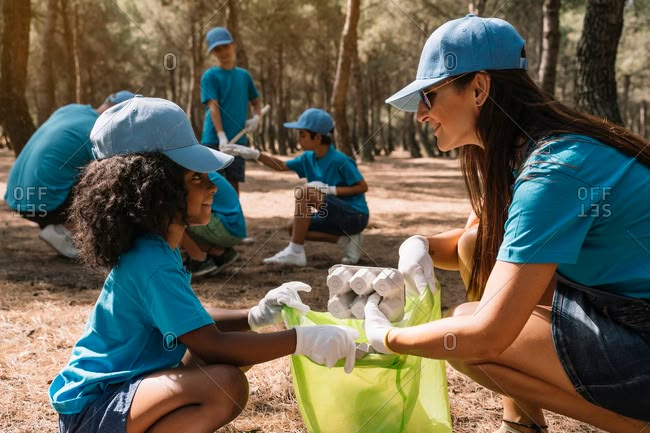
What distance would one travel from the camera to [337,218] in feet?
16.6

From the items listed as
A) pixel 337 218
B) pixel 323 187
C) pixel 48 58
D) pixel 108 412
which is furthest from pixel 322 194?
pixel 48 58

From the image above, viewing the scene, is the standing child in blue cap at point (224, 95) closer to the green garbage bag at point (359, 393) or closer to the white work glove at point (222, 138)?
the white work glove at point (222, 138)

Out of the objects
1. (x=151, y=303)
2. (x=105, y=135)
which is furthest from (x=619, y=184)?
(x=105, y=135)

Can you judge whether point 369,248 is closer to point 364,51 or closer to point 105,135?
point 105,135

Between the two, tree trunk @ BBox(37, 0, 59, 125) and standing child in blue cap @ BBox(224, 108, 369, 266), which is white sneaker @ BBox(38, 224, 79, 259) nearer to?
standing child in blue cap @ BBox(224, 108, 369, 266)

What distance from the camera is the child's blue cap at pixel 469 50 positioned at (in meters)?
1.74

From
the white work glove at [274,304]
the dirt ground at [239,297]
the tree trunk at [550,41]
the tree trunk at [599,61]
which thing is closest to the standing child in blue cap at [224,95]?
the dirt ground at [239,297]

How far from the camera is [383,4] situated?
24.0 meters

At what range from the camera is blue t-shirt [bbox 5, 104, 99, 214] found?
490 cm

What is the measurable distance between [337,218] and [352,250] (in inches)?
10.8

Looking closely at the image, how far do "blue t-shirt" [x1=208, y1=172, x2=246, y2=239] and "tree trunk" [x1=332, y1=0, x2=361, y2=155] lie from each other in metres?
7.84

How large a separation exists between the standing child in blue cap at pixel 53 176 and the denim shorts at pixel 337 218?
1.60 metres

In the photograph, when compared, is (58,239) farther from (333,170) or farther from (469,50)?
(469,50)

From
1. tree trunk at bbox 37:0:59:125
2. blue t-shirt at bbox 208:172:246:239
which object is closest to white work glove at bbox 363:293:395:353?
blue t-shirt at bbox 208:172:246:239
